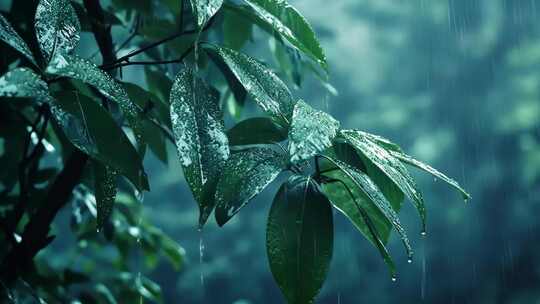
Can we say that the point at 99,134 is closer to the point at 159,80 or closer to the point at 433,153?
the point at 159,80

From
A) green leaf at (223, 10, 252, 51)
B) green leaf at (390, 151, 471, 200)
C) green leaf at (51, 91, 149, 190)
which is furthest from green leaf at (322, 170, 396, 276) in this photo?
green leaf at (223, 10, 252, 51)

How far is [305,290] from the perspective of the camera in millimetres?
440

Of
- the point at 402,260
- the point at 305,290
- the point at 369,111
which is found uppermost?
the point at 369,111

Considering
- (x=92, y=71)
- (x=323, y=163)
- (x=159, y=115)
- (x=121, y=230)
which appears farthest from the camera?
(x=121, y=230)

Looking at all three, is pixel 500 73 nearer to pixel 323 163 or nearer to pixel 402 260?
pixel 402 260

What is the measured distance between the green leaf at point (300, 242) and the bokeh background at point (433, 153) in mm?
3299

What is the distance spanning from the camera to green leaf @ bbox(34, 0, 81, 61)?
0.46m

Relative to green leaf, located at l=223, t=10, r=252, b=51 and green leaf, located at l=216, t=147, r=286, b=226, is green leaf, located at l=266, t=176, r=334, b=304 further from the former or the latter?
green leaf, located at l=223, t=10, r=252, b=51

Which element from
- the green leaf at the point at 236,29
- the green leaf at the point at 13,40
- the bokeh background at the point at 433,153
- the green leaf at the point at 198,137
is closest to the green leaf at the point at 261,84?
the green leaf at the point at 198,137

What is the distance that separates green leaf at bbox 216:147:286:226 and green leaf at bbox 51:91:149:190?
0.23 ft

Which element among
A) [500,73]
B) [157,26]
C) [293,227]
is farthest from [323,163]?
[500,73]

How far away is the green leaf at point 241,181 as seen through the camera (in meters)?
0.43

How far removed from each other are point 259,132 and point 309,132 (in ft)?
0.56

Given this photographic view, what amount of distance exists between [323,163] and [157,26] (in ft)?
1.29
